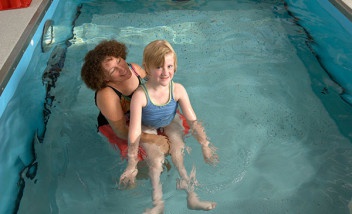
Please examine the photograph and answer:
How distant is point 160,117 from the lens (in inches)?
111

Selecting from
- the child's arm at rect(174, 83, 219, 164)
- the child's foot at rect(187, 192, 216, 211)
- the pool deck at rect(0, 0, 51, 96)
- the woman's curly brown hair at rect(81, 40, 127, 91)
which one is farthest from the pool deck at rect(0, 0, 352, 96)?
the child's foot at rect(187, 192, 216, 211)

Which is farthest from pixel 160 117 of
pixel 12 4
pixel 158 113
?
pixel 12 4

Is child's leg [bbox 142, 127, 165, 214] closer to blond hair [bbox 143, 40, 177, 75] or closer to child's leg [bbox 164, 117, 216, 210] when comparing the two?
child's leg [bbox 164, 117, 216, 210]

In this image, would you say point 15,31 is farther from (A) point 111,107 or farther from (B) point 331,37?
(B) point 331,37

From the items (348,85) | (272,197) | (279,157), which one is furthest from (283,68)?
(272,197)

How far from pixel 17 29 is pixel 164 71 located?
2462mm

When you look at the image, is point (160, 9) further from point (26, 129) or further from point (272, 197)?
point (272, 197)

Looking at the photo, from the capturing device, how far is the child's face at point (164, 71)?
250cm

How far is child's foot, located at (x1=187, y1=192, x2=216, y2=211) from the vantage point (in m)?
2.76

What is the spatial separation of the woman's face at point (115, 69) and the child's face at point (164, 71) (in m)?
0.33

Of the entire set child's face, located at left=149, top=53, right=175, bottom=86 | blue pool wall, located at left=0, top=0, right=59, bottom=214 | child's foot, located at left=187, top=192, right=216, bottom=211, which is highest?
child's face, located at left=149, top=53, right=175, bottom=86

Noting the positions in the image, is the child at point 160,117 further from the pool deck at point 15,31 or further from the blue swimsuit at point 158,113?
the pool deck at point 15,31

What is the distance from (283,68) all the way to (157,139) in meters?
→ 2.28

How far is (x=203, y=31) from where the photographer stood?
5.29 m
